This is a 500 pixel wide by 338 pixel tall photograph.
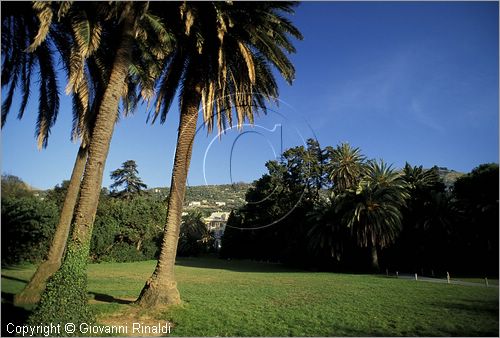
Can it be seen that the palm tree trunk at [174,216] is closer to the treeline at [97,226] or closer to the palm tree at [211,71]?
the palm tree at [211,71]

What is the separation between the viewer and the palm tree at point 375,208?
35.8 metres

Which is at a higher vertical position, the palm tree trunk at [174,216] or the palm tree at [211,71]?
the palm tree at [211,71]

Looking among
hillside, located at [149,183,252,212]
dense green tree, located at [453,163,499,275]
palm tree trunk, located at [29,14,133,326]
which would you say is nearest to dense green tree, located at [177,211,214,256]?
hillside, located at [149,183,252,212]

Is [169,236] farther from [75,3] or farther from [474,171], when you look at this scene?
[474,171]

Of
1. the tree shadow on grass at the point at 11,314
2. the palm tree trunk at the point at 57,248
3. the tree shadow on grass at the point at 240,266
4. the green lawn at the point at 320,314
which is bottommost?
the tree shadow on grass at the point at 240,266

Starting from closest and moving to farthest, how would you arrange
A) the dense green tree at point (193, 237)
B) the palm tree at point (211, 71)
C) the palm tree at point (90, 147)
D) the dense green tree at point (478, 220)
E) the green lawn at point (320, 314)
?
the palm tree at point (90, 147) → the green lawn at point (320, 314) → the palm tree at point (211, 71) → the dense green tree at point (478, 220) → the dense green tree at point (193, 237)

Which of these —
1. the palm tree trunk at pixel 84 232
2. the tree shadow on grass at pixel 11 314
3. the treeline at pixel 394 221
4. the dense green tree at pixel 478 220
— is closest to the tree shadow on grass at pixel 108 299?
the tree shadow on grass at pixel 11 314

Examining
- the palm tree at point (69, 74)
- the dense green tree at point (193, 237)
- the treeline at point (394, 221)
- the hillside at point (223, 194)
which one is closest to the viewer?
the palm tree at point (69, 74)

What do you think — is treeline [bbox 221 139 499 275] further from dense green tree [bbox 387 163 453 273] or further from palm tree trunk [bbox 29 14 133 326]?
palm tree trunk [bbox 29 14 133 326]

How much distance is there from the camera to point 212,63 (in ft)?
42.4

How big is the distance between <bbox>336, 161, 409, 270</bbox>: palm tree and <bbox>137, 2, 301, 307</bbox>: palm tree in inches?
1014

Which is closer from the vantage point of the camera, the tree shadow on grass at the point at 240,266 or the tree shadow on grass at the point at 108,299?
the tree shadow on grass at the point at 108,299

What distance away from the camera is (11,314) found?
1016 cm

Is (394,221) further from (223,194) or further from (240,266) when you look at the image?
(223,194)
